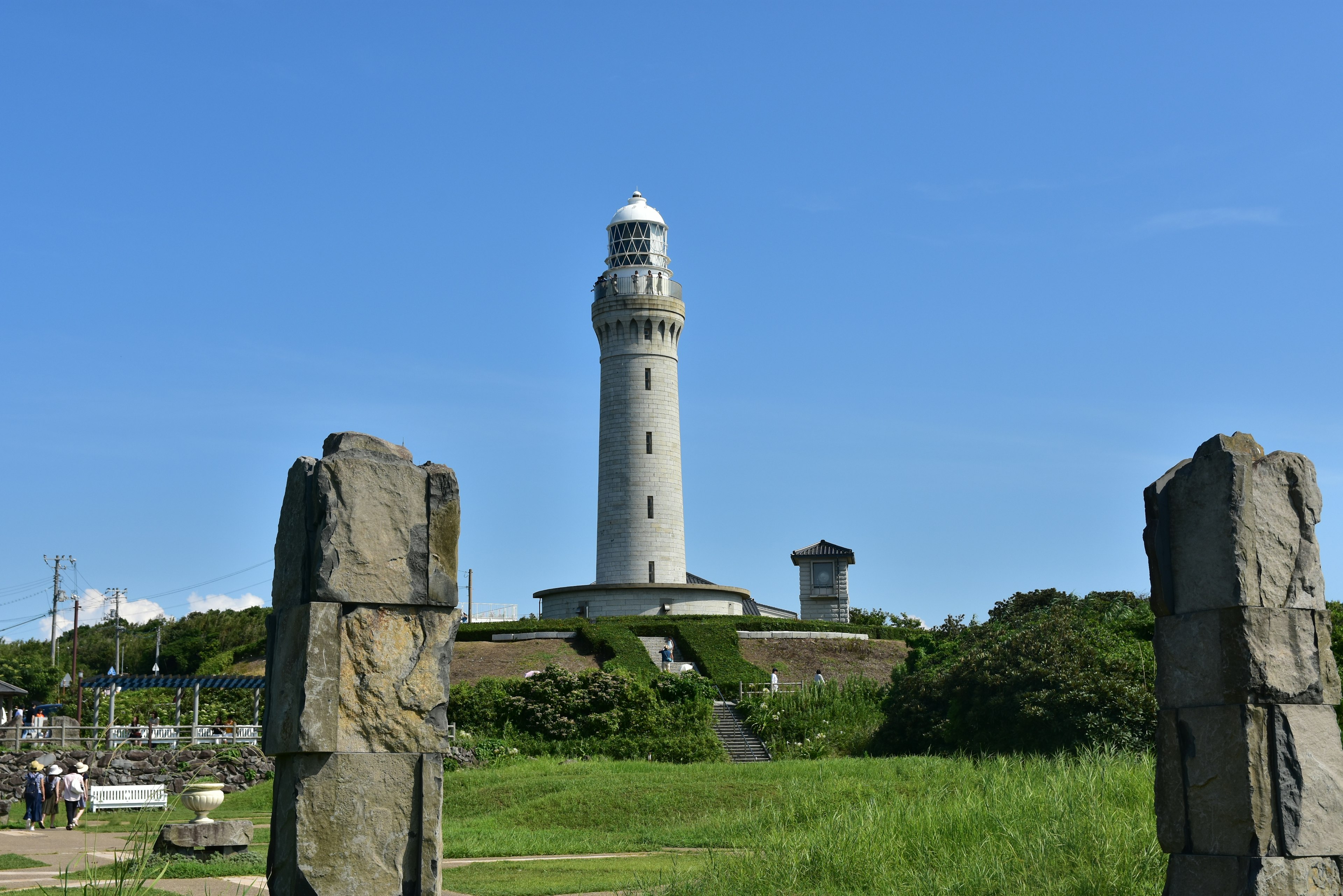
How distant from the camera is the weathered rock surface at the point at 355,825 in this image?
609 centimetres

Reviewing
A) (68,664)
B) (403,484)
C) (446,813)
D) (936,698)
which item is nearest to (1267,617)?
(403,484)

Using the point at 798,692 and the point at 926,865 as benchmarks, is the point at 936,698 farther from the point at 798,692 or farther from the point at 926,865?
the point at 926,865

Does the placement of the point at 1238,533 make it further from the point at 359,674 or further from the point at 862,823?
the point at 359,674

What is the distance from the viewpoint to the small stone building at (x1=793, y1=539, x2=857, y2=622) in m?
51.5

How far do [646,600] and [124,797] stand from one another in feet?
94.0

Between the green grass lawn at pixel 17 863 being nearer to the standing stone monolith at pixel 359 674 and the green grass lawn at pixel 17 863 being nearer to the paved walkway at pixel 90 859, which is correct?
the paved walkway at pixel 90 859

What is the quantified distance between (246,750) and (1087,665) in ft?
58.8

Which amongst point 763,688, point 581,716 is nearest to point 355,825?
point 581,716

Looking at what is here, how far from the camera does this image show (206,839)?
13969 mm

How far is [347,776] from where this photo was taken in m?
6.20

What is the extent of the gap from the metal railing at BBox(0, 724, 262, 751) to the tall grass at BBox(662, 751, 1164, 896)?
18.5 m

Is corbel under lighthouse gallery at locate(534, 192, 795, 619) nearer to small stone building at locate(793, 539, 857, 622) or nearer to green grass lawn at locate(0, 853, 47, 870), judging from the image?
small stone building at locate(793, 539, 857, 622)

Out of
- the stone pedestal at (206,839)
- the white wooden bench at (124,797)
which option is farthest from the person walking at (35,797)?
the stone pedestal at (206,839)

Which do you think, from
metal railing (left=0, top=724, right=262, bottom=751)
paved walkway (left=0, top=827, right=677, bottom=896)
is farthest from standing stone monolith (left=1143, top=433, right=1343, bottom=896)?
metal railing (left=0, top=724, right=262, bottom=751)
